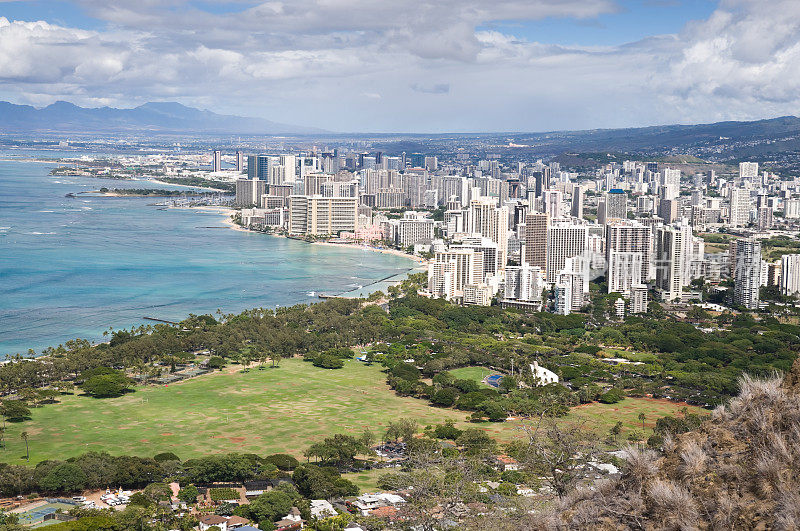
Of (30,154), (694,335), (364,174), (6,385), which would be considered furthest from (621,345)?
(30,154)

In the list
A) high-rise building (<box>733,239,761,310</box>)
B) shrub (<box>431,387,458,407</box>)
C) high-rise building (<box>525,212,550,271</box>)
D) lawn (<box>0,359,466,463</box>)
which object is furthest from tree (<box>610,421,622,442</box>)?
high-rise building (<box>525,212,550,271</box>)

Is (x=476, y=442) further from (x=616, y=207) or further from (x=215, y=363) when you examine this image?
(x=616, y=207)

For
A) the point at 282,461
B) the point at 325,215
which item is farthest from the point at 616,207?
the point at 282,461

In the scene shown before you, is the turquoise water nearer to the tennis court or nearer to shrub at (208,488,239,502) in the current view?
the tennis court

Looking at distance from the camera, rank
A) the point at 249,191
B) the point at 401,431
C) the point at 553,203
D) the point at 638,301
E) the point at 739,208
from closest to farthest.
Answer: the point at 401,431
the point at 638,301
the point at 553,203
the point at 739,208
the point at 249,191

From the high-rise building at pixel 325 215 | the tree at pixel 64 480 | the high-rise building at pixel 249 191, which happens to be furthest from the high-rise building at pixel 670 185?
the tree at pixel 64 480

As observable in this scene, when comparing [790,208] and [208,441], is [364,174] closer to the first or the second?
[790,208]
